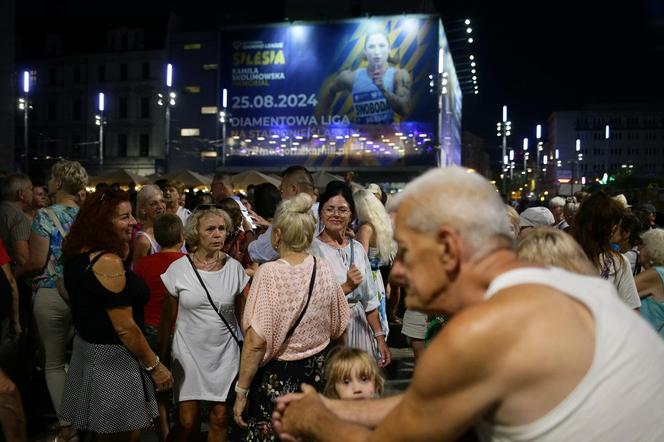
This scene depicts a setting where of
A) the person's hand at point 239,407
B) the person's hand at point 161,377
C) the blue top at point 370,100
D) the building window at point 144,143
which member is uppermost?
the blue top at point 370,100

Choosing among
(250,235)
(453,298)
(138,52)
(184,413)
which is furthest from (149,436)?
(138,52)

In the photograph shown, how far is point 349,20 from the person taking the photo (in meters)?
51.8

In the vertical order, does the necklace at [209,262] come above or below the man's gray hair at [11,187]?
below

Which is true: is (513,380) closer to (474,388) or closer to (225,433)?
(474,388)

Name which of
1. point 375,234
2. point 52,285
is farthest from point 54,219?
point 375,234

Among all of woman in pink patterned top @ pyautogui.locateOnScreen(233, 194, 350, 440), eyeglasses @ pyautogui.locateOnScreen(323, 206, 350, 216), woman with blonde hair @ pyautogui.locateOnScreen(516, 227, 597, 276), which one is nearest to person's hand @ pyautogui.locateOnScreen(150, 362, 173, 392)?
woman in pink patterned top @ pyautogui.locateOnScreen(233, 194, 350, 440)

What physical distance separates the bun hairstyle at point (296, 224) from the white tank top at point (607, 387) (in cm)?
283

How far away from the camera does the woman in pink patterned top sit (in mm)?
4148

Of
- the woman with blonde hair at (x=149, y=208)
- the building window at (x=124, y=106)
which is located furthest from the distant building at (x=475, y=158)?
the woman with blonde hair at (x=149, y=208)

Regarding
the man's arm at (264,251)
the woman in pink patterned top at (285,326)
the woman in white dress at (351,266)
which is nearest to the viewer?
the woman in pink patterned top at (285,326)

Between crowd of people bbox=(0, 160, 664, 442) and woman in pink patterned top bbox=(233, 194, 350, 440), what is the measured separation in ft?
0.04

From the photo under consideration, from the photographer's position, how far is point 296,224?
175 inches

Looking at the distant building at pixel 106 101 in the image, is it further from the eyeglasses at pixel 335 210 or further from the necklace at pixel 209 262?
the necklace at pixel 209 262

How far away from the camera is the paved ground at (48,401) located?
19.1 ft
